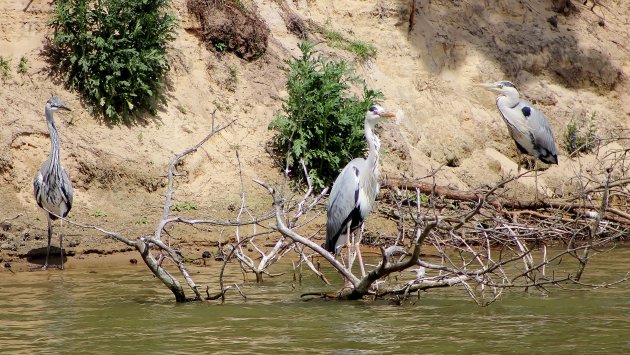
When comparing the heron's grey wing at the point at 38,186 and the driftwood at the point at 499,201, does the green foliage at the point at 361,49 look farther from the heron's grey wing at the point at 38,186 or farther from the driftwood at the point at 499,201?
the heron's grey wing at the point at 38,186

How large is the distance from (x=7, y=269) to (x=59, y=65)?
11.8ft

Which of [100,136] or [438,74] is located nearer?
[100,136]

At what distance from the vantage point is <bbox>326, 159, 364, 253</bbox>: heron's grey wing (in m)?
8.41

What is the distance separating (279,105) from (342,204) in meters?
4.98

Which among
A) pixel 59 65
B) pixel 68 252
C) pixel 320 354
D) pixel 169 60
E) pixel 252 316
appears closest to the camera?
pixel 320 354

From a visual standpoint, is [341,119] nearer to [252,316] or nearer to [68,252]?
[68,252]

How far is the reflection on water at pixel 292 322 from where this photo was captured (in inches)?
242

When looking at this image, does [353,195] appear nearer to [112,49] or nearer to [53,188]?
[53,188]

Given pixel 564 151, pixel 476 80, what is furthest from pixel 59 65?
pixel 564 151

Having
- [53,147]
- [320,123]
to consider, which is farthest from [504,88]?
[53,147]

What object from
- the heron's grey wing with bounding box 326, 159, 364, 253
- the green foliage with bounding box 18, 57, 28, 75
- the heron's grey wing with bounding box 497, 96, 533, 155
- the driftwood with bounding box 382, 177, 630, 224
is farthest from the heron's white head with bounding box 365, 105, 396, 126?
the green foliage with bounding box 18, 57, 28, 75

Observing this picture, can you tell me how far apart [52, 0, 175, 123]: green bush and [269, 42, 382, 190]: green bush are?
1.75 m

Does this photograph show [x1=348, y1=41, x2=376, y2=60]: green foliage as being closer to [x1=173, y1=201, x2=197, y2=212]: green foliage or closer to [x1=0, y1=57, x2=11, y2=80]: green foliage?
[x1=173, y1=201, x2=197, y2=212]: green foliage

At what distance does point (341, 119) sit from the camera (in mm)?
11891
